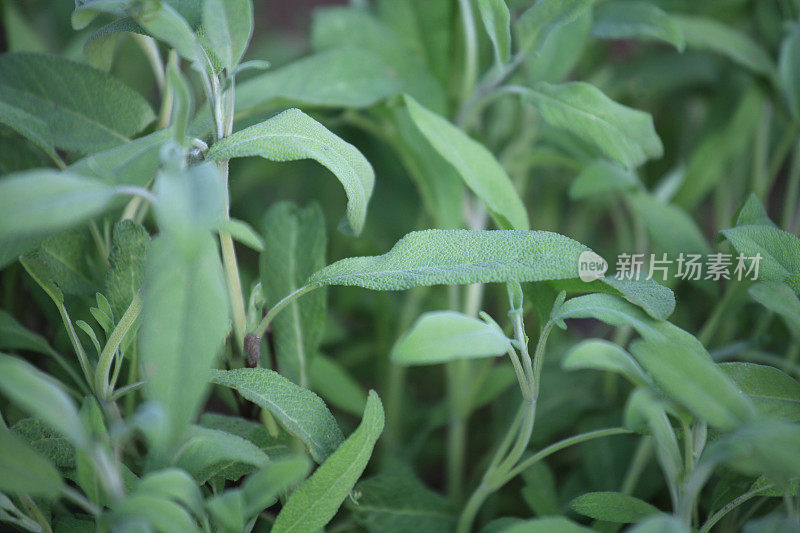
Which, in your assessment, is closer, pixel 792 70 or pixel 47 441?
pixel 47 441

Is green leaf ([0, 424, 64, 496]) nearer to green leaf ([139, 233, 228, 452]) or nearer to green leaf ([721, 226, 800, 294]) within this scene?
green leaf ([139, 233, 228, 452])

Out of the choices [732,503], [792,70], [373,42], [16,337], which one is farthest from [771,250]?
[16,337]

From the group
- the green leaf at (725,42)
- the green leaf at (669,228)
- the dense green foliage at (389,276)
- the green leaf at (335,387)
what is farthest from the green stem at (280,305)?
the green leaf at (725,42)

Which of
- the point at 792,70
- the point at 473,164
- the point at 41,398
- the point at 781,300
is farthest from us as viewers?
the point at 792,70

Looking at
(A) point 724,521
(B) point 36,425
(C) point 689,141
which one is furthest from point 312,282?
(C) point 689,141

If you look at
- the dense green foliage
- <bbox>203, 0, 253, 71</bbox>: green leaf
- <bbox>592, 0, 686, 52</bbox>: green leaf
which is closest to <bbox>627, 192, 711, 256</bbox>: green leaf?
the dense green foliage

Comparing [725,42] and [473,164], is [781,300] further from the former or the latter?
[725,42]

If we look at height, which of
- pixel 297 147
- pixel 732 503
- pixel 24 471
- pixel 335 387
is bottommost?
pixel 335 387
